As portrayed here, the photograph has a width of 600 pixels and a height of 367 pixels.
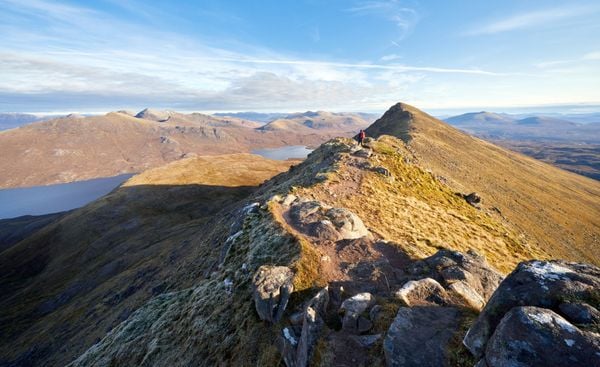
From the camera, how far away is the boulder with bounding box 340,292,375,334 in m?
14.5

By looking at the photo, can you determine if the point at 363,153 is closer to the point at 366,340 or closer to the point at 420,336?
the point at 366,340

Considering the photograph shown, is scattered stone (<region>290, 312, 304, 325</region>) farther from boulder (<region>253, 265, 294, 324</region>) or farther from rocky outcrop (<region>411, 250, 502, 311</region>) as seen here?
rocky outcrop (<region>411, 250, 502, 311</region>)

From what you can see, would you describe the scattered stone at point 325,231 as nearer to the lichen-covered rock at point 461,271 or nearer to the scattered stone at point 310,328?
the lichen-covered rock at point 461,271

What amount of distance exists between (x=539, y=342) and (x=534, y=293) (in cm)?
254

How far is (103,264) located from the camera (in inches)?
3179

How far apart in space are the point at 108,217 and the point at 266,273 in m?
120

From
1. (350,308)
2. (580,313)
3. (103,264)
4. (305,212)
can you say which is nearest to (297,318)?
(350,308)

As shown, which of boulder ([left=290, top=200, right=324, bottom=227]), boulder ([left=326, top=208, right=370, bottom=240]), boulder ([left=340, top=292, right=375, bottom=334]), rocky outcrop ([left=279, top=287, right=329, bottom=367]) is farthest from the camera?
boulder ([left=290, top=200, right=324, bottom=227])

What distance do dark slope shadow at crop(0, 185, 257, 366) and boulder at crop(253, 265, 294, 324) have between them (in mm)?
17038

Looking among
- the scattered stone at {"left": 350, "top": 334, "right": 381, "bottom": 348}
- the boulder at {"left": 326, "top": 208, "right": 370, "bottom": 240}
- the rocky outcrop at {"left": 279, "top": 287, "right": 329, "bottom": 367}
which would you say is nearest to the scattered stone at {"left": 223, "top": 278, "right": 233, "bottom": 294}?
the rocky outcrop at {"left": 279, "top": 287, "right": 329, "bottom": 367}

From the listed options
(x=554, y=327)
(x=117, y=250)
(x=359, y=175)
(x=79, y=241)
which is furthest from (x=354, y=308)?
(x=79, y=241)

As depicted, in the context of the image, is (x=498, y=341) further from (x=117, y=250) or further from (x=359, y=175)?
(x=117, y=250)

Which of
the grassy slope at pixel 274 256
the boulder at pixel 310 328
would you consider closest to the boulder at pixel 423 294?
the grassy slope at pixel 274 256

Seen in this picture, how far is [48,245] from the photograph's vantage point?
367 feet
